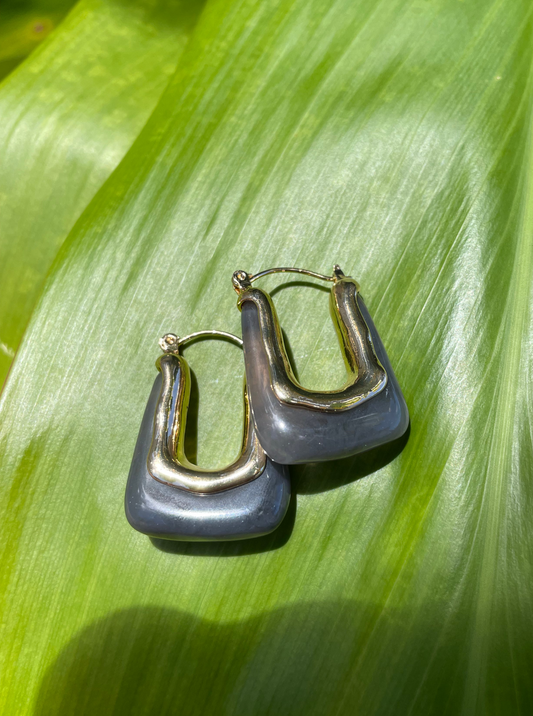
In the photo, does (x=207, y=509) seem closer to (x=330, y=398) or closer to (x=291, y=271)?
(x=330, y=398)

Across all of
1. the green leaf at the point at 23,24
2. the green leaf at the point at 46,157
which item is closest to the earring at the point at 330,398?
the green leaf at the point at 46,157

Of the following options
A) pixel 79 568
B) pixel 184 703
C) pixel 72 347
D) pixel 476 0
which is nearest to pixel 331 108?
pixel 476 0

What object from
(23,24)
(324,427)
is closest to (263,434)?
(324,427)

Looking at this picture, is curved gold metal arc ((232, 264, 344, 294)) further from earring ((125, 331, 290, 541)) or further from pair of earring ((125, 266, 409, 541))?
earring ((125, 331, 290, 541))

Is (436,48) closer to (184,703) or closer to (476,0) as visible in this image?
(476,0)

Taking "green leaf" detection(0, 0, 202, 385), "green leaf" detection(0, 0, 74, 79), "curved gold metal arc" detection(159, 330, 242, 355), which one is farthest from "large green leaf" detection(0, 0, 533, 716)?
"green leaf" detection(0, 0, 74, 79)

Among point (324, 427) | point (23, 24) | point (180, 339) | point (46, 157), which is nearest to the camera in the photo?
point (324, 427)
